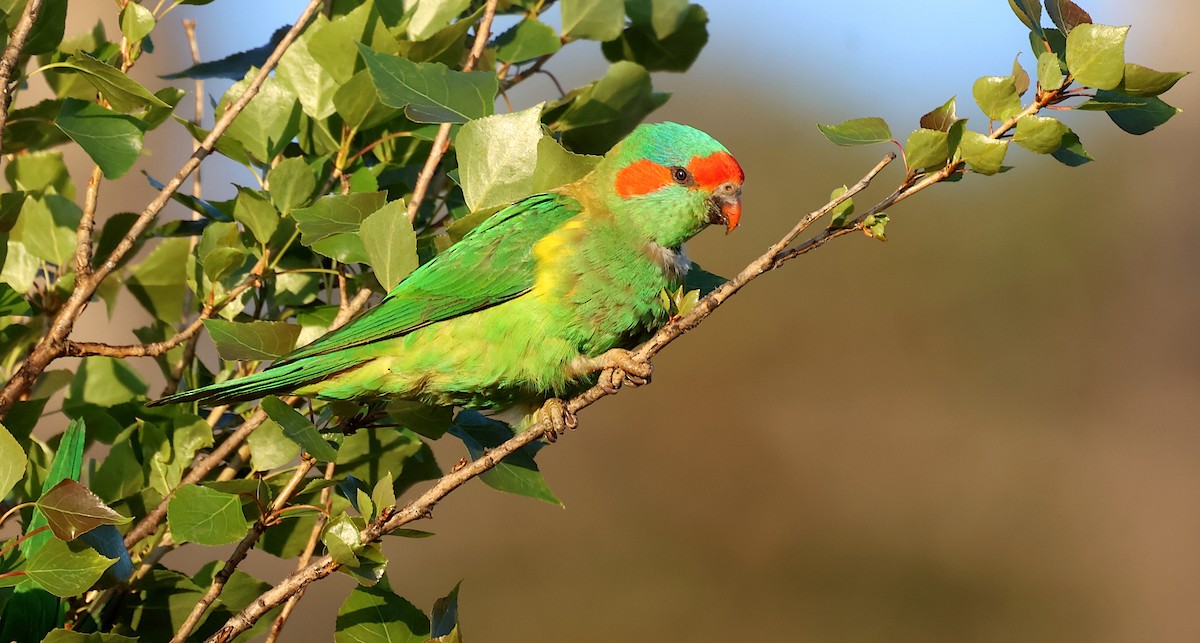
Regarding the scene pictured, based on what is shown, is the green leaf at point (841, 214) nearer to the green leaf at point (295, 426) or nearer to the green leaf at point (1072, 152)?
the green leaf at point (1072, 152)

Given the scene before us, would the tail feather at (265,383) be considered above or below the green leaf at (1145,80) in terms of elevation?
below

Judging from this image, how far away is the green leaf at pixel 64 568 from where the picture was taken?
1.49m

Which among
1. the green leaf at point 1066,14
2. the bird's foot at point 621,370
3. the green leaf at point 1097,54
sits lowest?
the bird's foot at point 621,370

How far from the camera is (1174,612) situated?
28.8 ft

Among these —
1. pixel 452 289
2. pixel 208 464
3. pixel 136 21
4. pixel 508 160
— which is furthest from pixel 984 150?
pixel 136 21

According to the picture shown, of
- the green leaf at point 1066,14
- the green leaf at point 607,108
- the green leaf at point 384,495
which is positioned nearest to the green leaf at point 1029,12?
the green leaf at point 1066,14

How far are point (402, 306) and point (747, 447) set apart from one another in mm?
6796

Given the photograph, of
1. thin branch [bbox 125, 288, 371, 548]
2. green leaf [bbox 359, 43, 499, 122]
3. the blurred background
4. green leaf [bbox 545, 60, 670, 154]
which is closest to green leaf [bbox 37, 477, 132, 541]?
thin branch [bbox 125, 288, 371, 548]

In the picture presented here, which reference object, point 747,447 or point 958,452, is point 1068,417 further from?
point 747,447

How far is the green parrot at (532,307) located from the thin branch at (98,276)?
20.3 inches

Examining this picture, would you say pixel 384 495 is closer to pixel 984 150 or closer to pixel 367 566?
pixel 367 566

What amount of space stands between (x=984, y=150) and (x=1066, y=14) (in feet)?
0.95

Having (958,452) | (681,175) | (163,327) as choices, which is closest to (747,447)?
(958,452)

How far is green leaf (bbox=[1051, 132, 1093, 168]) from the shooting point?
1.68m
